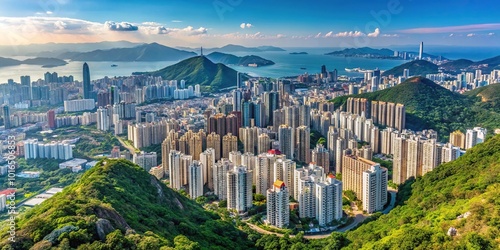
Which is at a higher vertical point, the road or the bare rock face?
the bare rock face

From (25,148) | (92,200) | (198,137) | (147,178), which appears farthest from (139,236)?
(25,148)

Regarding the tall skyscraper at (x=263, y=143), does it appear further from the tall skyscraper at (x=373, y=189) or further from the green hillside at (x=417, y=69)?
the green hillside at (x=417, y=69)

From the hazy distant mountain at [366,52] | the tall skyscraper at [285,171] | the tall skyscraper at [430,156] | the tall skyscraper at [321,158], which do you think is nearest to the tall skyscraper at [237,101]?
the tall skyscraper at [321,158]

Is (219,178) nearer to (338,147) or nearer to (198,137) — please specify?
(198,137)

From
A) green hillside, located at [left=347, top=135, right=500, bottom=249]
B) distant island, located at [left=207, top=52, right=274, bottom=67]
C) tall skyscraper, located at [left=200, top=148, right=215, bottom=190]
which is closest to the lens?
green hillside, located at [left=347, top=135, right=500, bottom=249]

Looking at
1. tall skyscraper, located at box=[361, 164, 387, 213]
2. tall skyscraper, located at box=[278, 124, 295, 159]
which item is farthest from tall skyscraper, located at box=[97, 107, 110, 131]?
tall skyscraper, located at box=[361, 164, 387, 213]

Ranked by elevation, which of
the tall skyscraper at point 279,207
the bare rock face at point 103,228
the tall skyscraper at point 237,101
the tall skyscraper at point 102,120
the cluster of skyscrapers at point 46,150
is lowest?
the tall skyscraper at point 279,207

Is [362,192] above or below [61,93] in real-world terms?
below

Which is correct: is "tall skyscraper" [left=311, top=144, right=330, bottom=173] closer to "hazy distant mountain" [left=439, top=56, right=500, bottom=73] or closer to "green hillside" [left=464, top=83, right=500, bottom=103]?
"green hillside" [left=464, top=83, right=500, bottom=103]
